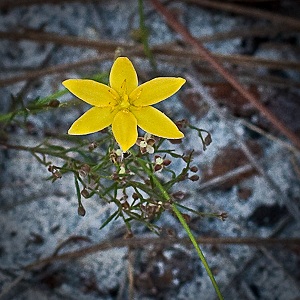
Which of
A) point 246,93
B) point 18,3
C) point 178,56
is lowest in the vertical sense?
point 246,93

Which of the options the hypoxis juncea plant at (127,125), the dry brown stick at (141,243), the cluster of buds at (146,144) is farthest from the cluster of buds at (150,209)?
the dry brown stick at (141,243)

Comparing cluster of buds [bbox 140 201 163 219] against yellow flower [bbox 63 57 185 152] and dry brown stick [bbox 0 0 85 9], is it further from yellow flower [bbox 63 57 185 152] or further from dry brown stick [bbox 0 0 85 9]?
dry brown stick [bbox 0 0 85 9]

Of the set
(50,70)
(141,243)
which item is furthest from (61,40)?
(141,243)

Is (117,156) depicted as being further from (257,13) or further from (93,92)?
(257,13)

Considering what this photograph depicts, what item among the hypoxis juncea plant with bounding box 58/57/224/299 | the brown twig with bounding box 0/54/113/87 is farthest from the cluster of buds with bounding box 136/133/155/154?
the brown twig with bounding box 0/54/113/87

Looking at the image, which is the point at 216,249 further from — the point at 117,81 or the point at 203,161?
the point at 117,81

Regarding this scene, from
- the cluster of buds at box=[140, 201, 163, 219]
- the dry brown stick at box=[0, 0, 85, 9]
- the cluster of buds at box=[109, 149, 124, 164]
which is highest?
the dry brown stick at box=[0, 0, 85, 9]
